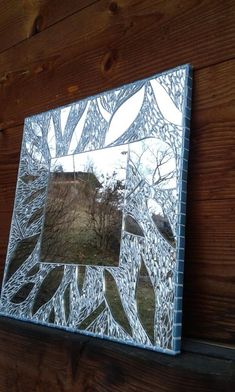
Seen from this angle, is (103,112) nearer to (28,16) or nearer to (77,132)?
(77,132)

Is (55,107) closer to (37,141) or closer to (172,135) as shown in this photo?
(37,141)

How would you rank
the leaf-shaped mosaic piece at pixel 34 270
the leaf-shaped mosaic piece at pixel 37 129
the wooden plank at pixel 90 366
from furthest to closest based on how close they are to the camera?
the leaf-shaped mosaic piece at pixel 37 129, the leaf-shaped mosaic piece at pixel 34 270, the wooden plank at pixel 90 366

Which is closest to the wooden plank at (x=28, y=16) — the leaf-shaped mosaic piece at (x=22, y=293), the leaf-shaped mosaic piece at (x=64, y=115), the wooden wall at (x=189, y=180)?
the wooden wall at (x=189, y=180)

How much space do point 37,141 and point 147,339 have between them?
56 centimetres

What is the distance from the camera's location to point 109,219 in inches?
33.1

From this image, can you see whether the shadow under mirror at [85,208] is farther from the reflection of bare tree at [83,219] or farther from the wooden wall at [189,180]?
the wooden wall at [189,180]

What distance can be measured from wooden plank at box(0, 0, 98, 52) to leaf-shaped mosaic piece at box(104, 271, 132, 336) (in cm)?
65

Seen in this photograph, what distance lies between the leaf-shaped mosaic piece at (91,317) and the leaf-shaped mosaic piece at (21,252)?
24 centimetres

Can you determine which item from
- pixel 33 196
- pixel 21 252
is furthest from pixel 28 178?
pixel 21 252

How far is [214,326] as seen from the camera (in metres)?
0.72

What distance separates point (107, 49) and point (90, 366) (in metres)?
0.65

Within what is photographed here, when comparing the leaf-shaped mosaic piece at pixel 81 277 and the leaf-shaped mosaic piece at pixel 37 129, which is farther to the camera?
the leaf-shaped mosaic piece at pixel 37 129

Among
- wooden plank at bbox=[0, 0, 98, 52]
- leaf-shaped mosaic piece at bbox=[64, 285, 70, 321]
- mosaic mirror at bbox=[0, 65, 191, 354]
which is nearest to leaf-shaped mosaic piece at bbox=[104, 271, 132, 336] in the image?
mosaic mirror at bbox=[0, 65, 191, 354]

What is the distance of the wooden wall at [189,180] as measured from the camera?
2.30ft
